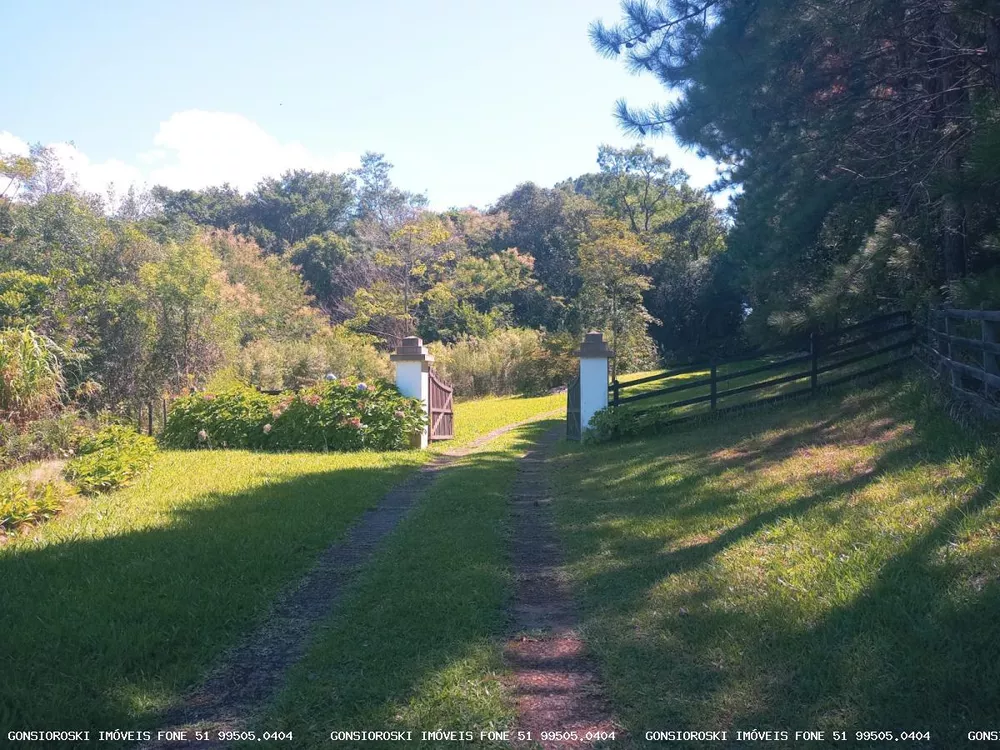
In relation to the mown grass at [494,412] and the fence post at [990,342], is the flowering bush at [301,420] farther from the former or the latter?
the fence post at [990,342]

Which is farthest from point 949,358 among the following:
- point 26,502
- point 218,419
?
point 218,419

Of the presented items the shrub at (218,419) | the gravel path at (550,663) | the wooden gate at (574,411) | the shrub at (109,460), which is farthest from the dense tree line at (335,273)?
the gravel path at (550,663)

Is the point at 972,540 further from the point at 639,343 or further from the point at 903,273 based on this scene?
the point at 639,343

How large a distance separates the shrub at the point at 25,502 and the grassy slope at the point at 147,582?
0.62 feet

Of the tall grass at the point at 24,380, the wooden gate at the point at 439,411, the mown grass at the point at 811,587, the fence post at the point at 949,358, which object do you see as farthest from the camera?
the wooden gate at the point at 439,411

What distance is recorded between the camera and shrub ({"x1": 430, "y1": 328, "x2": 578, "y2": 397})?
104 ft

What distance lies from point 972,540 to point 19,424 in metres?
12.9

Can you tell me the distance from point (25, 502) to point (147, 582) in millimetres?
2861

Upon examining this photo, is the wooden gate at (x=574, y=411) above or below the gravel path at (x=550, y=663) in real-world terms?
above

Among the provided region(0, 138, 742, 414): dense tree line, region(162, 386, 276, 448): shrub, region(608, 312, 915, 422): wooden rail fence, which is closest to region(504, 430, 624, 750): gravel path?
region(608, 312, 915, 422): wooden rail fence

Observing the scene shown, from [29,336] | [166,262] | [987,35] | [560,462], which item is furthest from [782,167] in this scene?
[166,262]

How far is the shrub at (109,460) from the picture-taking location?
9195 millimetres

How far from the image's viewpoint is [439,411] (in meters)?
16.5

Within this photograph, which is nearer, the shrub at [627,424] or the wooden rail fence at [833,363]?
the wooden rail fence at [833,363]
